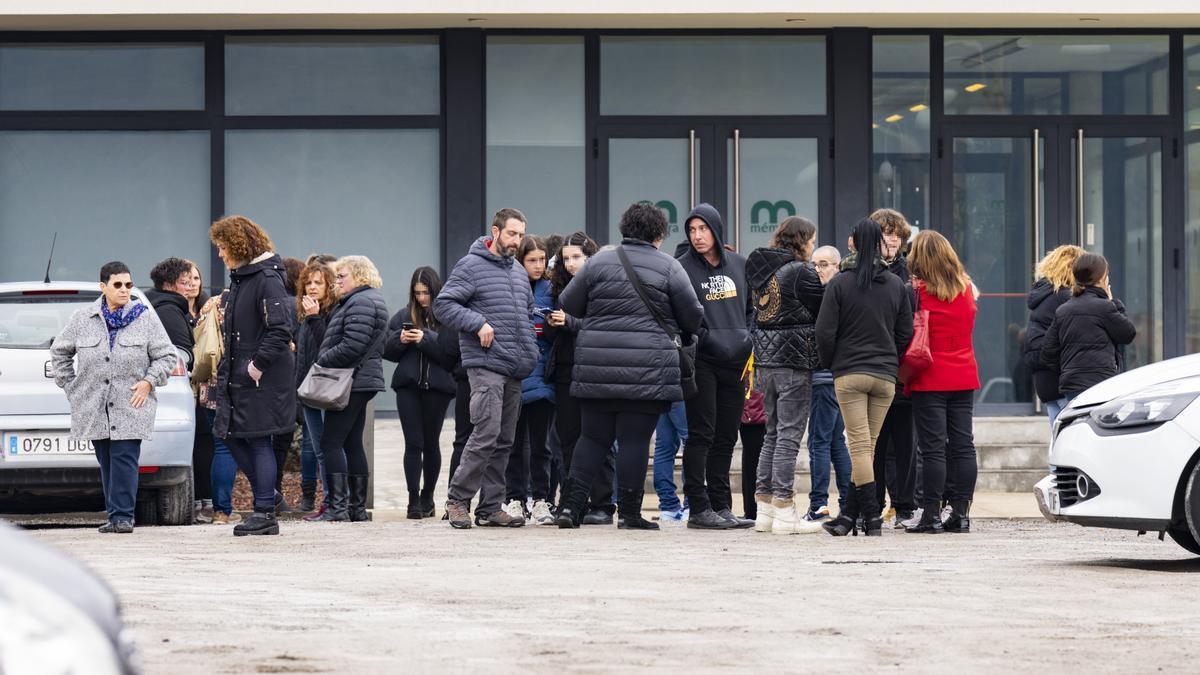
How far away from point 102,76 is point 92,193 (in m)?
1.17

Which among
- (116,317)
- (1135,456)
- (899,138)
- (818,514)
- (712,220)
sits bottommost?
(818,514)

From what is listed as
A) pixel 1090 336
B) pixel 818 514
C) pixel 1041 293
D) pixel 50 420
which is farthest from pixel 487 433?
pixel 1041 293

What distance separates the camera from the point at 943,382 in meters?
10.8

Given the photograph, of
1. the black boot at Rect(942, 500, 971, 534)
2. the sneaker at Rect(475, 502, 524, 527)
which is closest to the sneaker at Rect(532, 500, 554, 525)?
the sneaker at Rect(475, 502, 524, 527)

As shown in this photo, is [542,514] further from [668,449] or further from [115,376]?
[115,376]

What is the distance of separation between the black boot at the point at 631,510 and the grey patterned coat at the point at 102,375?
9.23 feet

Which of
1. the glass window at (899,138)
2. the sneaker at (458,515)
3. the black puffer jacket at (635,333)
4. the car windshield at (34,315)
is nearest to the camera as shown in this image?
the black puffer jacket at (635,333)

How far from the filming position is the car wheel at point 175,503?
11.6 meters

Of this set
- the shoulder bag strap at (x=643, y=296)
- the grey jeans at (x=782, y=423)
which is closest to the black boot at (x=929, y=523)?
the grey jeans at (x=782, y=423)

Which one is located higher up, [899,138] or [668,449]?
[899,138]

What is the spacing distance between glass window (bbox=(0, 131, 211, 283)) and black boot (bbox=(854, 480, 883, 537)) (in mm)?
9516

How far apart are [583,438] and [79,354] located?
302 cm

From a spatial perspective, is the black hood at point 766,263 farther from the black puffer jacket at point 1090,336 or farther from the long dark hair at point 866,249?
the black puffer jacket at point 1090,336

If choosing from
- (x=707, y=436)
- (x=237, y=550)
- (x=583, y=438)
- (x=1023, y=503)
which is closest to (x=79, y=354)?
(x=237, y=550)
